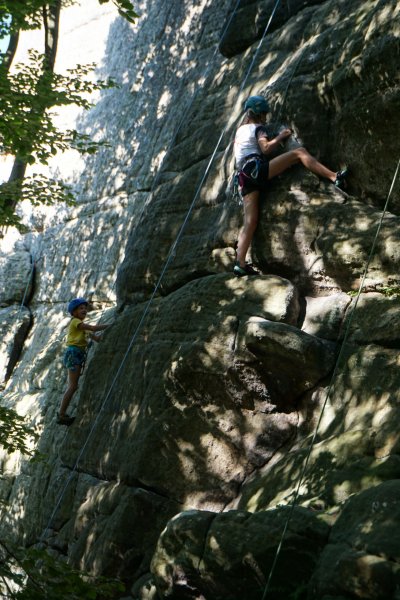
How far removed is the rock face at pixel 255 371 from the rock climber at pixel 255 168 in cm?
13

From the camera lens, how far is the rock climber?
8.01 meters

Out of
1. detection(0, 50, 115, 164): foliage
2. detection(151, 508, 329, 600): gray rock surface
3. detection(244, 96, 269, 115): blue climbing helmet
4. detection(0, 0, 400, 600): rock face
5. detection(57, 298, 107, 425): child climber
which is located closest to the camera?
detection(151, 508, 329, 600): gray rock surface

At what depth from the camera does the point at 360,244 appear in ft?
23.9

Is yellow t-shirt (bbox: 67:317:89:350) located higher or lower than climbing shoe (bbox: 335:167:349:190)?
lower

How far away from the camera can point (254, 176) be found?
26.7 feet

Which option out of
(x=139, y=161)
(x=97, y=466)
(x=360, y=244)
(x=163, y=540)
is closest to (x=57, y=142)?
(x=139, y=161)

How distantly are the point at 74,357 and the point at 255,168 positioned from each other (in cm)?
414

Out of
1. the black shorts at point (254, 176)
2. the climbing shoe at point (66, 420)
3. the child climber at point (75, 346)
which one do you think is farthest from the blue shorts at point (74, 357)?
the black shorts at point (254, 176)

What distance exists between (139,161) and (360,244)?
24.5 ft

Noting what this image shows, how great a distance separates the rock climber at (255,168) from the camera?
801 centimetres

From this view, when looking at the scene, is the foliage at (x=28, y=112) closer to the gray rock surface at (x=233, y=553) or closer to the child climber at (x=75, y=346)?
the child climber at (x=75, y=346)

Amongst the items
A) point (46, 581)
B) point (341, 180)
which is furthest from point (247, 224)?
point (46, 581)

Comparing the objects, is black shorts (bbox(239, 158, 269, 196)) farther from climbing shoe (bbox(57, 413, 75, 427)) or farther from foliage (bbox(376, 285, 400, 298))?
climbing shoe (bbox(57, 413, 75, 427))

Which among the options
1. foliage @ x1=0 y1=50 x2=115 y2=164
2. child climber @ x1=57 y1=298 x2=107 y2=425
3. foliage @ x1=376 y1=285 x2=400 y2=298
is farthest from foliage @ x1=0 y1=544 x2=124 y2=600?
child climber @ x1=57 y1=298 x2=107 y2=425
